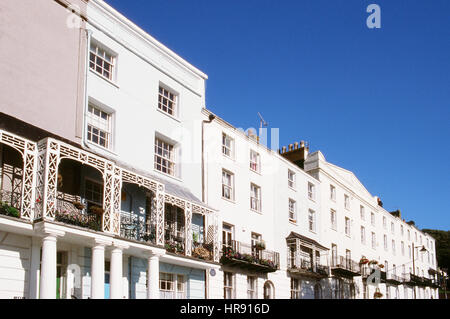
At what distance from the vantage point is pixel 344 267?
4072cm

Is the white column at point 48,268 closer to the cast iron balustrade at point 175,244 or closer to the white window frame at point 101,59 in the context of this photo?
the cast iron balustrade at point 175,244

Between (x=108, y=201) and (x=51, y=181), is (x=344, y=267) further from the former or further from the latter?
(x=51, y=181)

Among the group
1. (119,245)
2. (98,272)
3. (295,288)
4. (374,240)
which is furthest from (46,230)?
(374,240)

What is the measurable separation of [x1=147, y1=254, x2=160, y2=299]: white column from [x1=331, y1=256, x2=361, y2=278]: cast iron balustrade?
66.2 feet

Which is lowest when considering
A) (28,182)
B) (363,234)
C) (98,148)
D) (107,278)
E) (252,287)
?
(252,287)

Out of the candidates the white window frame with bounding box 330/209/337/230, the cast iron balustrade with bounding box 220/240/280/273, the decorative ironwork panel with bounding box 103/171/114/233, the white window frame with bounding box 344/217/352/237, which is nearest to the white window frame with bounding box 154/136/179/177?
the cast iron balustrade with bounding box 220/240/280/273

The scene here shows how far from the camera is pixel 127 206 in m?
23.1

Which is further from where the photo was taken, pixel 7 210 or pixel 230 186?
pixel 230 186

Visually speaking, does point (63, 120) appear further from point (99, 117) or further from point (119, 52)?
point (119, 52)

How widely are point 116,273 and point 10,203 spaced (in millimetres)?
4547

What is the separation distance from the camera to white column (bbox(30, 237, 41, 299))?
17.9m

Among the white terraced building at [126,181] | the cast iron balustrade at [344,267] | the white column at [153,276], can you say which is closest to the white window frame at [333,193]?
the cast iron balustrade at [344,267]

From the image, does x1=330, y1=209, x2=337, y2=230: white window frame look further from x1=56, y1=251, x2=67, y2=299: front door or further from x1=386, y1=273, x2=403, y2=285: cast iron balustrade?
x1=56, y1=251, x2=67, y2=299: front door
